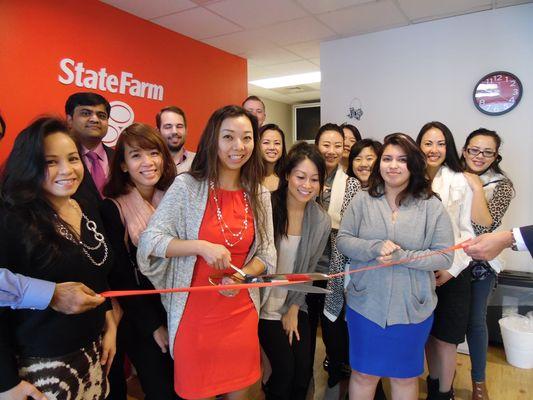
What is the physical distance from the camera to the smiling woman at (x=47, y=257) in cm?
115

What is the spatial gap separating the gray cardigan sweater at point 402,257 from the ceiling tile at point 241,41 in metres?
3.16

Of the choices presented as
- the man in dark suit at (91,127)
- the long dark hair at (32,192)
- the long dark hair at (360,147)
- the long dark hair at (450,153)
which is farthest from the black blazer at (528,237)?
the man in dark suit at (91,127)

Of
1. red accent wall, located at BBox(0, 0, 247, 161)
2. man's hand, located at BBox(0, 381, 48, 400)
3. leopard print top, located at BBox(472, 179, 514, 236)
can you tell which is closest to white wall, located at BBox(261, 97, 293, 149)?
red accent wall, located at BBox(0, 0, 247, 161)

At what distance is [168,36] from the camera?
13.7 feet

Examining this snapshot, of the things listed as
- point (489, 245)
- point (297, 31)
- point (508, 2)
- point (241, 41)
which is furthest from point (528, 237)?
point (241, 41)

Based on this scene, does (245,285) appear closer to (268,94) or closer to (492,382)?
(492,382)

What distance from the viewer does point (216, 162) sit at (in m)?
1.60

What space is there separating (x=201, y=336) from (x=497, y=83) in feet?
12.1

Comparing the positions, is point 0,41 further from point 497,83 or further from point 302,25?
point 497,83

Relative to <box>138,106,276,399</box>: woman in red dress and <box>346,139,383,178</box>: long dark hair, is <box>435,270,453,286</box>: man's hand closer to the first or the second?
<box>346,139,383,178</box>: long dark hair

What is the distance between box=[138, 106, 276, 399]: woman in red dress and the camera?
152 cm

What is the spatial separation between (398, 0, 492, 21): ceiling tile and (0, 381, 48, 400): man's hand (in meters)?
3.90

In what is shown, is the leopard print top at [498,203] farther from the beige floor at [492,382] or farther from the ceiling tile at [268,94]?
the ceiling tile at [268,94]

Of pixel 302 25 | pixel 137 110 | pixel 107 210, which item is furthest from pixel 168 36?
pixel 107 210
